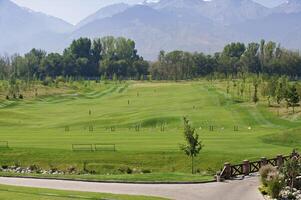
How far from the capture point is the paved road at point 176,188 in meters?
38.8

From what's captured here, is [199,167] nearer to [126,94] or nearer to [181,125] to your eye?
[181,125]

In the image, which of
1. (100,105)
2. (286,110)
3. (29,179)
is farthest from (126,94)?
(29,179)

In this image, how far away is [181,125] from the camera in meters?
86.2

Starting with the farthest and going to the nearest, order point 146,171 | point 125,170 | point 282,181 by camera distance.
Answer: point 125,170 → point 146,171 → point 282,181

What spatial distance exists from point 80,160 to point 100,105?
72.9 meters

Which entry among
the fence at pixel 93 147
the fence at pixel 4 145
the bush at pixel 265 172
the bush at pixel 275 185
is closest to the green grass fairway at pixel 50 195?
the bush at pixel 275 185

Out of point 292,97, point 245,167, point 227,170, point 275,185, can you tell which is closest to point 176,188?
point 227,170

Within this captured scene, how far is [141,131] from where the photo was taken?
260 feet

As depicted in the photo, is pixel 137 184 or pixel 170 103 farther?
pixel 170 103

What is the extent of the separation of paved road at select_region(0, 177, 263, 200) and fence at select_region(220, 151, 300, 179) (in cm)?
107

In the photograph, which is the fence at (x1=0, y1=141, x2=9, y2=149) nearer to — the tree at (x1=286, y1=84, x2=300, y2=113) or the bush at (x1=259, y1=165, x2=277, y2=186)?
the bush at (x1=259, y1=165, x2=277, y2=186)

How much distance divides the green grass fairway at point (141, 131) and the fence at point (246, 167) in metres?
4.28

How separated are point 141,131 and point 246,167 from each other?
33564 millimetres

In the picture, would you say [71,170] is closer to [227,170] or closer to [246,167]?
[227,170]
